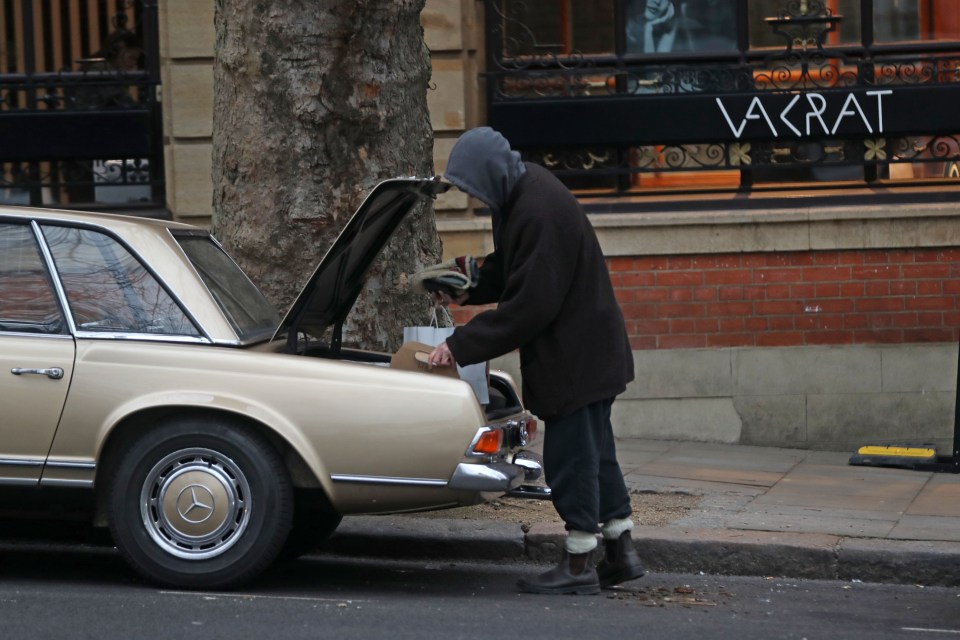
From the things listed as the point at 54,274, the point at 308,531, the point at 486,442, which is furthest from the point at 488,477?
the point at 54,274

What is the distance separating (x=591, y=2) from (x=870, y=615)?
6139 millimetres

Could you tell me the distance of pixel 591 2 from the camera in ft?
34.0

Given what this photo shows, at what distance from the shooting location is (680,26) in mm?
10297

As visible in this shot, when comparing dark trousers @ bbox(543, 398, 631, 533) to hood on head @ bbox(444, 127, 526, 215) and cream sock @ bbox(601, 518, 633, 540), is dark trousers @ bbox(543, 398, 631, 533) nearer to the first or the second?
cream sock @ bbox(601, 518, 633, 540)

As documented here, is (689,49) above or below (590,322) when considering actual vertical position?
above

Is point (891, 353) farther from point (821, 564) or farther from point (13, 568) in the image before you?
point (13, 568)

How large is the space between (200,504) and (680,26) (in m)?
6.37

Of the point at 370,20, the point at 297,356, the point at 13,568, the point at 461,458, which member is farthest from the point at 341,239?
the point at 13,568

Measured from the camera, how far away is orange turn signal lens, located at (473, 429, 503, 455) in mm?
5207

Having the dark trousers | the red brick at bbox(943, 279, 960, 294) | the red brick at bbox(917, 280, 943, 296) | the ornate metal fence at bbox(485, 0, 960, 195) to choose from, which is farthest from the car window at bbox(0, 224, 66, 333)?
the red brick at bbox(943, 279, 960, 294)

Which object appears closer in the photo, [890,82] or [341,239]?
[341,239]

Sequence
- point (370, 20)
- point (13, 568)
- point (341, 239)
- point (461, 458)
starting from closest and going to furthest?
1. point (461, 458)
2. point (341, 239)
3. point (13, 568)
4. point (370, 20)

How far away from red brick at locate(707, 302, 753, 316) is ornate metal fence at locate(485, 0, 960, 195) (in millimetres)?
924

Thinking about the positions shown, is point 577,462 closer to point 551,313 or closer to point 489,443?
point 489,443
